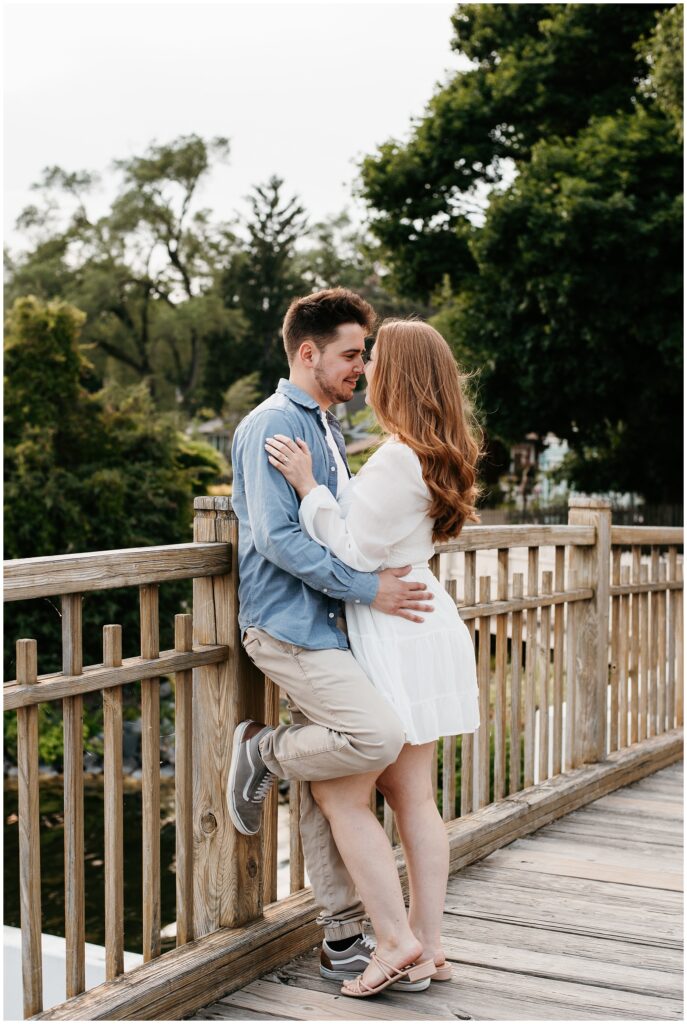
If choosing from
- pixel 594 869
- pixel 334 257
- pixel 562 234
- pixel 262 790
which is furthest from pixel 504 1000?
pixel 334 257

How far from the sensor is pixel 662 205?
746 inches

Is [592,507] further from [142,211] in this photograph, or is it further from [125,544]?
[142,211]

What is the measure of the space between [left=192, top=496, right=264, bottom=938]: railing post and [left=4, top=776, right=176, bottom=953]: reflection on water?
6746mm

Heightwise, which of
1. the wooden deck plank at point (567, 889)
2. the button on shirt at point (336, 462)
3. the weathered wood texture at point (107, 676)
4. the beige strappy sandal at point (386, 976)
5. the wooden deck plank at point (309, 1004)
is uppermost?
the button on shirt at point (336, 462)

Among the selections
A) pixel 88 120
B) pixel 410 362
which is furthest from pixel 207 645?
pixel 88 120

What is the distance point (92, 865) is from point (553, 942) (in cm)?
941

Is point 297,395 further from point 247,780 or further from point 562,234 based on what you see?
point 562,234

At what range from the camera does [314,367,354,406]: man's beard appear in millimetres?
2875

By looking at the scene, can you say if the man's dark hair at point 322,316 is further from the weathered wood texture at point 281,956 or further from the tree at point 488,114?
the tree at point 488,114

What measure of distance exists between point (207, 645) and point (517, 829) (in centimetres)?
194

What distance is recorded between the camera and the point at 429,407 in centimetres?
280

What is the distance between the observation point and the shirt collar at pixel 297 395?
2848 millimetres

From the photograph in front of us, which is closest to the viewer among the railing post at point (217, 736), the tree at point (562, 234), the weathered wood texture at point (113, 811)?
the weathered wood texture at point (113, 811)

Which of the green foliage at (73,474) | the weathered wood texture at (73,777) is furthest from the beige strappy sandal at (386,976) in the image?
the green foliage at (73,474)
